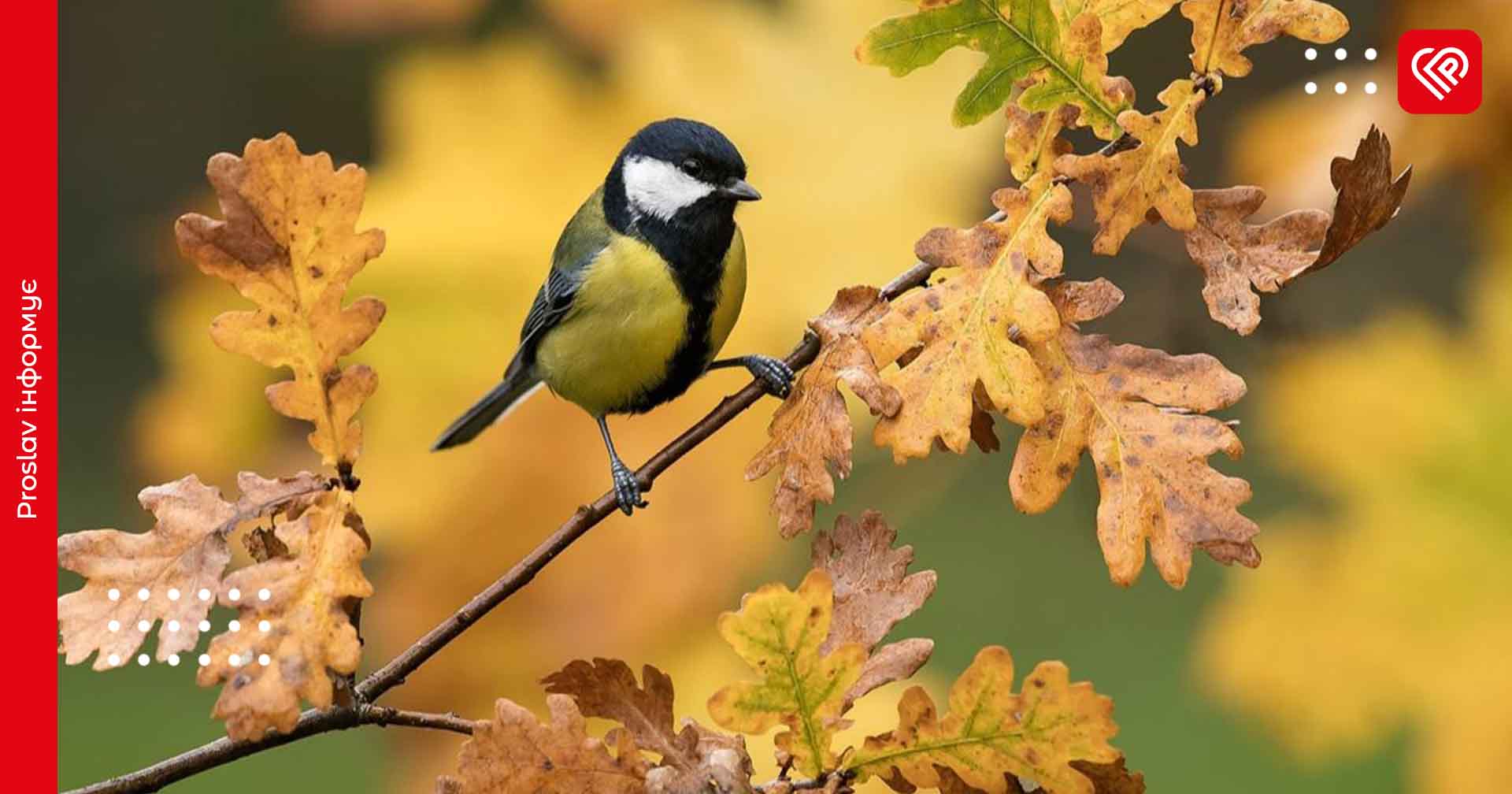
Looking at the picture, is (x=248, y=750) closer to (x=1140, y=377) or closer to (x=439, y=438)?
(x=1140, y=377)

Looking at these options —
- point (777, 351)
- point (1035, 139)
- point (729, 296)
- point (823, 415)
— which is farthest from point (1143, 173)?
point (777, 351)

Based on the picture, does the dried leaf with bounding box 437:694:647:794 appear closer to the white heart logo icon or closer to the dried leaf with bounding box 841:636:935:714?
the dried leaf with bounding box 841:636:935:714

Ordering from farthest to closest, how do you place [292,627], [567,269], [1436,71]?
[567,269] < [1436,71] < [292,627]

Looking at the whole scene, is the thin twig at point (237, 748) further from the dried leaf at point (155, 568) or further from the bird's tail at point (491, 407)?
the bird's tail at point (491, 407)

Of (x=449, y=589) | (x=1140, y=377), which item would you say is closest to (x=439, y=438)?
(x=449, y=589)

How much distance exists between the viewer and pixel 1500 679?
1.54 metres

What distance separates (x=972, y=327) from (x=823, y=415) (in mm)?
72

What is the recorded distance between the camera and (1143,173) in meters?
0.69

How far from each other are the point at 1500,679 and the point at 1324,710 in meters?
0.20

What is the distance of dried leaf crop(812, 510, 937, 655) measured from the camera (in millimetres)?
701

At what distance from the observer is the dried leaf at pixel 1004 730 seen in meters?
0.64

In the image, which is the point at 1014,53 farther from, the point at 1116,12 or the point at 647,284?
the point at 647,284

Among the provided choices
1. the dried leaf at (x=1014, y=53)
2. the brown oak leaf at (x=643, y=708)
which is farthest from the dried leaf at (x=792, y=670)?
the dried leaf at (x=1014, y=53)

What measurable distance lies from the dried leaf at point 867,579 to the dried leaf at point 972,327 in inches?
2.4
